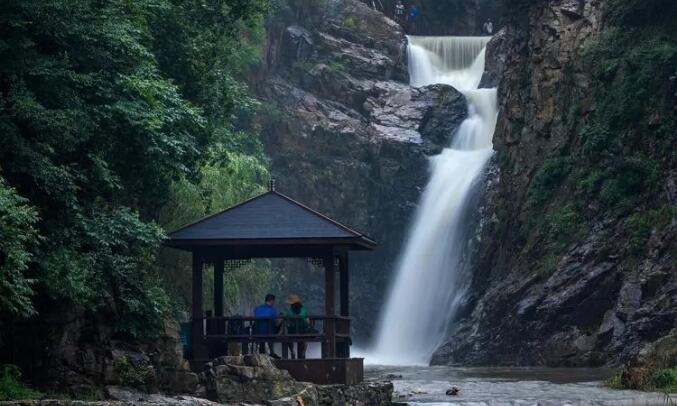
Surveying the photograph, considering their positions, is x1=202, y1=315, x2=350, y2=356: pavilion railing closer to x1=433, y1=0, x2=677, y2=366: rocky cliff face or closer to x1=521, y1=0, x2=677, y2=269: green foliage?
x1=433, y1=0, x2=677, y2=366: rocky cliff face

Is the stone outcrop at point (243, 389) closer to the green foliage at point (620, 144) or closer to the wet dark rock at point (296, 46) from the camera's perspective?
the green foliage at point (620, 144)

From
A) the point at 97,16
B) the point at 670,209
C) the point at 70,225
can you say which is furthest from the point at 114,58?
the point at 670,209

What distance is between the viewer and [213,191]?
33375 mm

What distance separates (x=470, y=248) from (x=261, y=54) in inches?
669

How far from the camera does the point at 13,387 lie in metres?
18.0

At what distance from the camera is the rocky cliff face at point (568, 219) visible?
33.0 metres

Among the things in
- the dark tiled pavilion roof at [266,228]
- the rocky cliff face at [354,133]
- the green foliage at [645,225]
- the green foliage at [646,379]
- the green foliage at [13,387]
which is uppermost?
the rocky cliff face at [354,133]

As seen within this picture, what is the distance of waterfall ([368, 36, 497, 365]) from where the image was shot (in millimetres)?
44062

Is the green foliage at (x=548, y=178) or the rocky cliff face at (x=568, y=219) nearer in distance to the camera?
the rocky cliff face at (x=568, y=219)

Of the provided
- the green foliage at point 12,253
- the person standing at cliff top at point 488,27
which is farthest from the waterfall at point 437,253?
the green foliage at point 12,253

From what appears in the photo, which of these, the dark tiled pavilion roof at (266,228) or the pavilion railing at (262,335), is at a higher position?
the dark tiled pavilion roof at (266,228)

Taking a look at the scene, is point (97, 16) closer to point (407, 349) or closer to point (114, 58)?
point (114, 58)

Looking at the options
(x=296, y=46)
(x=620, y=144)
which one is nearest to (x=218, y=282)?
(x=620, y=144)

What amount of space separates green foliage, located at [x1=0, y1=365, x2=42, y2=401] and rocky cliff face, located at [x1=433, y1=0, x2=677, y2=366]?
16996 mm
